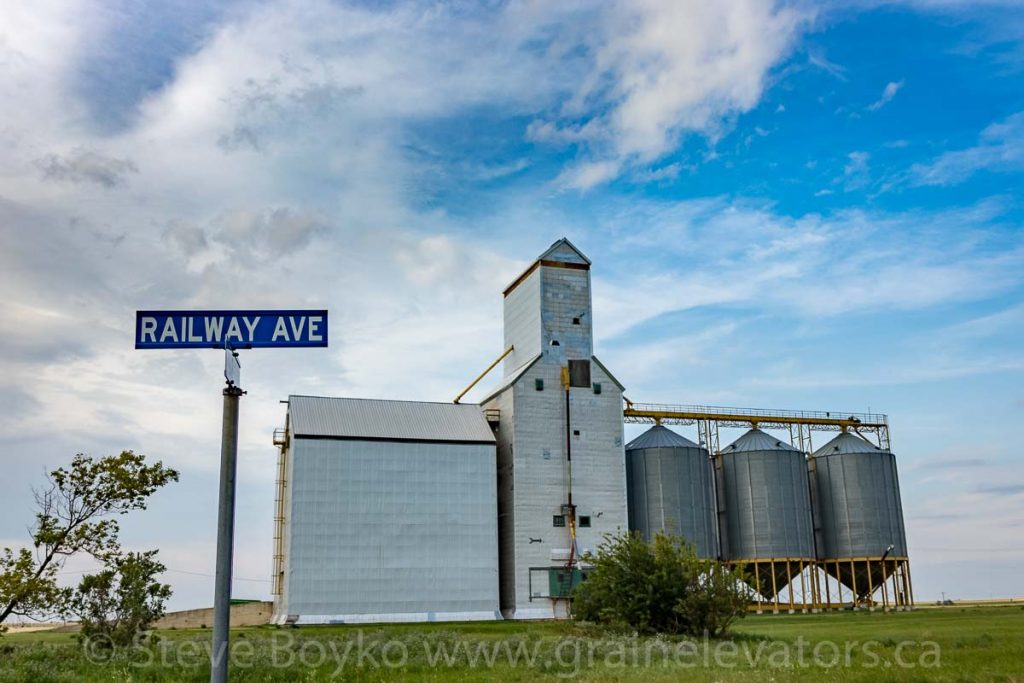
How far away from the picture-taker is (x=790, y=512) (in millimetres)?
74875

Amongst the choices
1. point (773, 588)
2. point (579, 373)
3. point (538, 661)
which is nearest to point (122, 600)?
point (538, 661)

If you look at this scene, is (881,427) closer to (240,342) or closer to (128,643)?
(128,643)

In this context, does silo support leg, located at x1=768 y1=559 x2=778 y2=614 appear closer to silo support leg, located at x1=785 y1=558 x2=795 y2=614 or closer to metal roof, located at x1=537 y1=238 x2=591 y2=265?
silo support leg, located at x1=785 y1=558 x2=795 y2=614

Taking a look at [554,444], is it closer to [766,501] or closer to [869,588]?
[766,501]

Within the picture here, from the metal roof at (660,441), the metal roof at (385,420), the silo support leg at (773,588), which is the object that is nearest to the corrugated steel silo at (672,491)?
the metal roof at (660,441)

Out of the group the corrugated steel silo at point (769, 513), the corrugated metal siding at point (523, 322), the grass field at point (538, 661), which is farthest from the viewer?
the corrugated steel silo at point (769, 513)

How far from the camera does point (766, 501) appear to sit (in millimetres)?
74875

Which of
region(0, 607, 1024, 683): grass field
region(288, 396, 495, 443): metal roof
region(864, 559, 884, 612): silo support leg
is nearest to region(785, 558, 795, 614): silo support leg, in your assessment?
region(864, 559, 884, 612): silo support leg

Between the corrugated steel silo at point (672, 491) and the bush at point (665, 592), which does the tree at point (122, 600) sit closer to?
the bush at point (665, 592)

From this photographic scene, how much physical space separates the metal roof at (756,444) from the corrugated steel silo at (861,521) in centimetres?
543

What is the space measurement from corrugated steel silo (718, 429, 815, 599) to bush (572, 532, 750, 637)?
131ft

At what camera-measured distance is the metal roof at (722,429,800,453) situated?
76.8 meters

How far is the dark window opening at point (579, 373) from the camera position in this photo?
65431mm

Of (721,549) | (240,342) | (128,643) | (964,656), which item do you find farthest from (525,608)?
(240,342)
